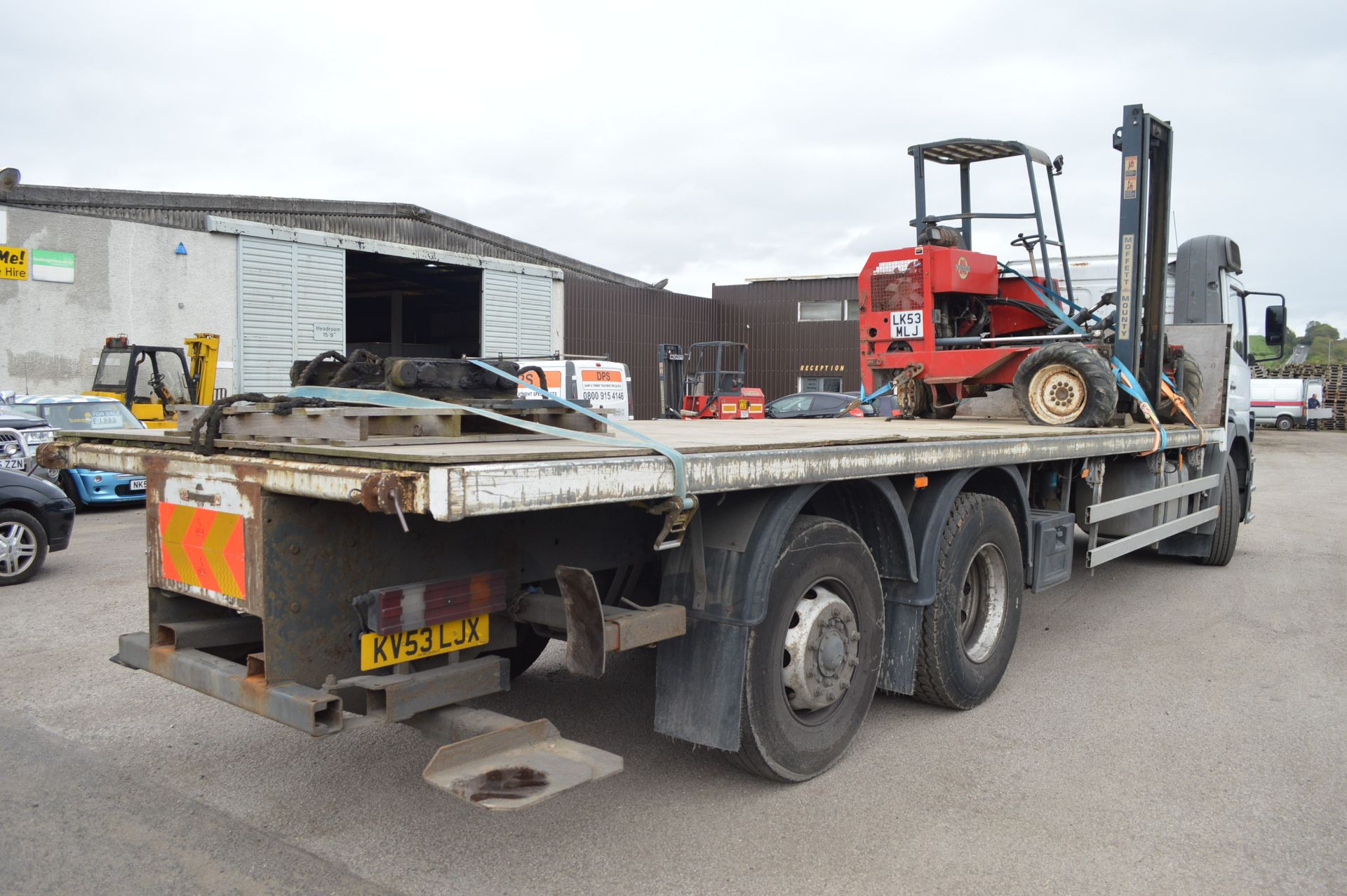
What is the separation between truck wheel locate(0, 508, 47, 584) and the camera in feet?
26.5

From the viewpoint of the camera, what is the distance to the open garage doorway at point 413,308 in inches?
1038

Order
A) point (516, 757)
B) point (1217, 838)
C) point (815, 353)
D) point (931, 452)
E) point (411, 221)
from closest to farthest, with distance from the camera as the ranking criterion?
1. point (516, 757)
2. point (1217, 838)
3. point (931, 452)
4. point (411, 221)
5. point (815, 353)

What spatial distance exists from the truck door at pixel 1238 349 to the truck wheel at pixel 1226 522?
1.87 feet

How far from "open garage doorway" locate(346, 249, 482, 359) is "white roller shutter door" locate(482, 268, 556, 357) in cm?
72

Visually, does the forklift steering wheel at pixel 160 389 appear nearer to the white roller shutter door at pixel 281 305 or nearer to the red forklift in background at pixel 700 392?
the white roller shutter door at pixel 281 305

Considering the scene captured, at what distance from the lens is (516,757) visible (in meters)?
3.07

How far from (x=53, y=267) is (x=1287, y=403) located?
142 ft

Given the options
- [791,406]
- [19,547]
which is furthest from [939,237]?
[791,406]

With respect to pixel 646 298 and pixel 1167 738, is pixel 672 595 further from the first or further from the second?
pixel 646 298

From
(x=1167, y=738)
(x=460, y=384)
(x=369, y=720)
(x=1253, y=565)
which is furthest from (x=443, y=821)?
(x=1253, y=565)

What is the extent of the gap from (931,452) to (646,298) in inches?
1063

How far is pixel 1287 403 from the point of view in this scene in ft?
136

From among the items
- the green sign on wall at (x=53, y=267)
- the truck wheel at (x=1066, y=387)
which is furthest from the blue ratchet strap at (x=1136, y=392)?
the green sign on wall at (x=53, y=267)

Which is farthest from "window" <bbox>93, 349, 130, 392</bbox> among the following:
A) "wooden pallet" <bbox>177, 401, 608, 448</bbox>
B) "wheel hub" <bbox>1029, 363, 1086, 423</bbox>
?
"wheel hub" <bbox>1029, 363, 1086, 423</bbox>
